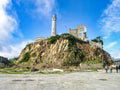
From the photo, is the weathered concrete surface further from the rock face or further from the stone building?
the stone building

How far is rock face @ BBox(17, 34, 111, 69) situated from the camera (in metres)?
77.8

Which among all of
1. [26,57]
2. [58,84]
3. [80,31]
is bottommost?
[58,84]

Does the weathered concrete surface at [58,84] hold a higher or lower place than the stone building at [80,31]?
lower

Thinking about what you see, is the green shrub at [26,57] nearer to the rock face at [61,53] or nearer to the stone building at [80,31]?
the rock face at [61,53]

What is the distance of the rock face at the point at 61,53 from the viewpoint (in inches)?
3061

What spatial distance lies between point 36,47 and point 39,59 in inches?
339

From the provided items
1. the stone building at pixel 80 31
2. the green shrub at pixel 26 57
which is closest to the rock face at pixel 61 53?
the green shrub at pixel 26 57

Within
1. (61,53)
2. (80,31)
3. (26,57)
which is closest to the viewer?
(61,53)

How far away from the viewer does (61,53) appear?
265ft

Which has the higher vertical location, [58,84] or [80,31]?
[80,31]

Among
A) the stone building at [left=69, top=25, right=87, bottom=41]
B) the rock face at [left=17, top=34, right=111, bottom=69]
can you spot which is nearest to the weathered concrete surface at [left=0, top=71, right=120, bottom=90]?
the rock face at [left=17, top=34, right=111, bottom=69]

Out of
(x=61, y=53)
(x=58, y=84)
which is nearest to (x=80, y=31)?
(x=61, y=53)

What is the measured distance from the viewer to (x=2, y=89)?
15641 mm

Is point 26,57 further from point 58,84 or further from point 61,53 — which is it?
point 58,84
